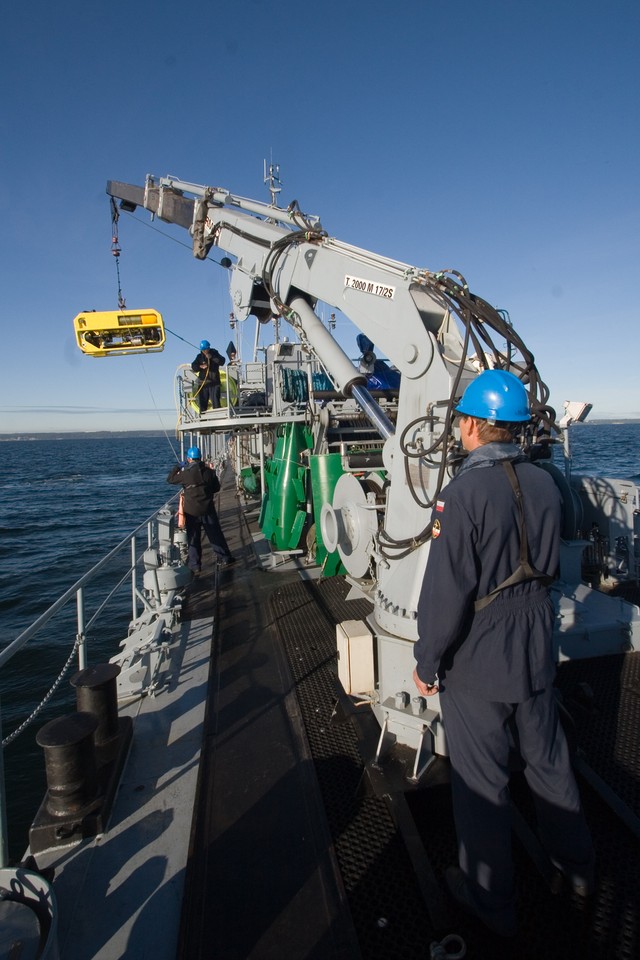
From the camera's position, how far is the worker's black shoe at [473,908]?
1844 millimetres

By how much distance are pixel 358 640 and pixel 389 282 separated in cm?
238

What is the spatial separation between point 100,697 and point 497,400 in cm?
278

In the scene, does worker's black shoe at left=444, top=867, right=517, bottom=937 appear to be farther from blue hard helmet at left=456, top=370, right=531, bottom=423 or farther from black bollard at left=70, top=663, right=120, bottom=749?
black bollard at left=70, top=663, right=120, bottom=749

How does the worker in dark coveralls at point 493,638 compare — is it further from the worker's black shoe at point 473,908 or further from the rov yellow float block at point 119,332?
the rov yellow float block at point 119,332

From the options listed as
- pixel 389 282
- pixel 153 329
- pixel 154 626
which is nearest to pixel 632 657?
pixel 389 282

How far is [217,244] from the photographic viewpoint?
6.11 metres

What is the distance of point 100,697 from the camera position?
296cm

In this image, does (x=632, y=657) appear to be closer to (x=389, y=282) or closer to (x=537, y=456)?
(x=537, y=456)

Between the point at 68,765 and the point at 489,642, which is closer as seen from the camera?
the point at 489,642

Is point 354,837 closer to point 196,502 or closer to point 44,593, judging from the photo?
point 196,502

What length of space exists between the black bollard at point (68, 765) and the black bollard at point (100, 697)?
29cm

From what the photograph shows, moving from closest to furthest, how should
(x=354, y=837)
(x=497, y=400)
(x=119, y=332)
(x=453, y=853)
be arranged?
(x=497, y=400)
(x=453, y=853)
(x=354, y=837)
(x=119, y=332)

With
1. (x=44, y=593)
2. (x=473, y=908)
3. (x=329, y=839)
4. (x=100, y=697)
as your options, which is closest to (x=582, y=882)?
(x=473, y=908)

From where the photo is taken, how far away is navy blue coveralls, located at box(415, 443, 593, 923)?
1811 mm
